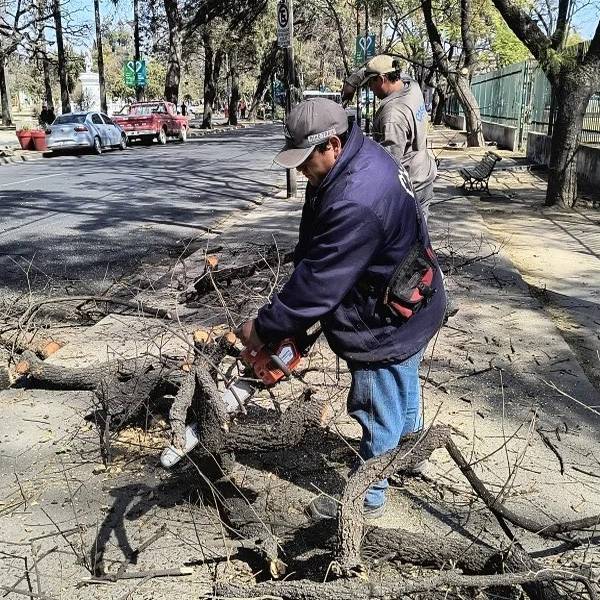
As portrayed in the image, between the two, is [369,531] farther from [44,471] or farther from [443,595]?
[44,471]

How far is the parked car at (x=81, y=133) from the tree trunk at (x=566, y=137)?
17.6 metres

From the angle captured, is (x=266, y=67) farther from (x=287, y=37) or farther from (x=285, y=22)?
(x=287, y=37)

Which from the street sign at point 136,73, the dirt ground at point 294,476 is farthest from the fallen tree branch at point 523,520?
the street sign at point 136,73

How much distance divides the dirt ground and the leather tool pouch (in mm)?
540

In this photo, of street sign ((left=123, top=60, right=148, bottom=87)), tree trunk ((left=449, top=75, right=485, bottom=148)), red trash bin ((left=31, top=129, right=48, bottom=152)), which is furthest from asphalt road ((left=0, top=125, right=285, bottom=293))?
street sign ((left=123, top=60, right=148, bottom=87))

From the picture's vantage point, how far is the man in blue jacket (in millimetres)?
2453

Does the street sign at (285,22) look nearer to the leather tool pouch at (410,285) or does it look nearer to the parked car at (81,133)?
the leather tool pouch at (410,285)

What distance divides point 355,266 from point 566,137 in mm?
9879

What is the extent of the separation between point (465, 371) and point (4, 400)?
3.03 meters

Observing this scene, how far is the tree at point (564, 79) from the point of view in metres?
10.7

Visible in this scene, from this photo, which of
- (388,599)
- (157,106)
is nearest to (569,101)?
(388,599)

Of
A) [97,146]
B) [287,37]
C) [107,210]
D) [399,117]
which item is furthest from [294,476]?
[97,146]

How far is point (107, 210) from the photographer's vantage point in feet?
37.7

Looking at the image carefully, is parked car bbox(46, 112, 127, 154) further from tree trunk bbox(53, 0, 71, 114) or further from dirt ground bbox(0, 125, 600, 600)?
dirt ground bbox(0, 125, 600, 600)
